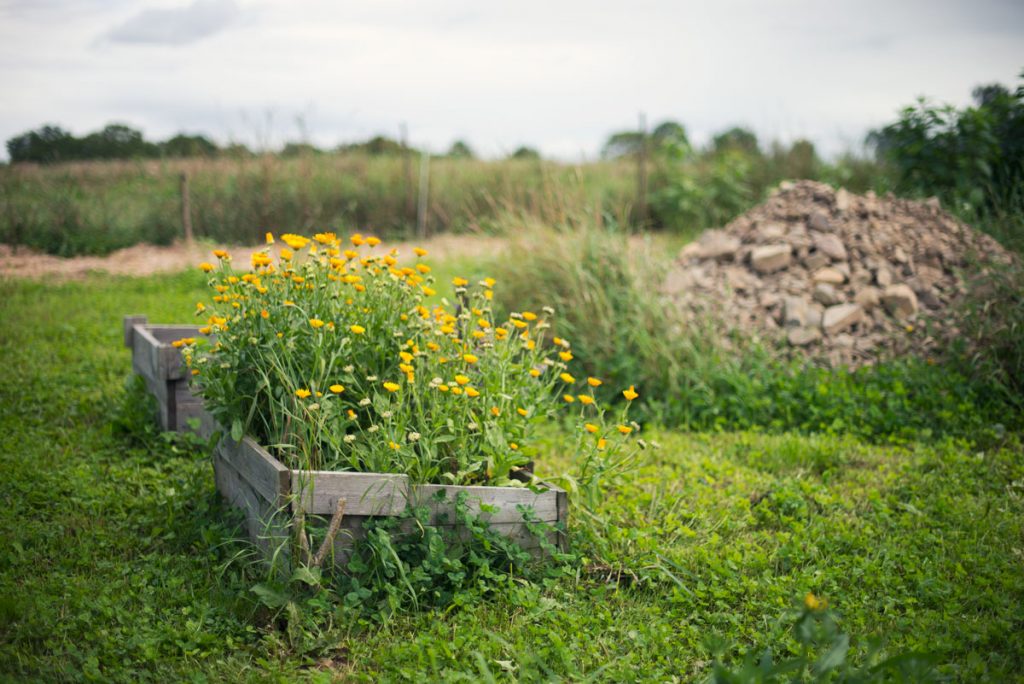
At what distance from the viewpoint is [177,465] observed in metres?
4.10

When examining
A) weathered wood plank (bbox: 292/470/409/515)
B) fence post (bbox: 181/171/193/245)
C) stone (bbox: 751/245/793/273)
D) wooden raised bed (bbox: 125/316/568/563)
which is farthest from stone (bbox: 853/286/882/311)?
fence post (bbox: 181/171/193/245)

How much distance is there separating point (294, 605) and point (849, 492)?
2998 millimetres

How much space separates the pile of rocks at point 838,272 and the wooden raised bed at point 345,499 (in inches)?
136

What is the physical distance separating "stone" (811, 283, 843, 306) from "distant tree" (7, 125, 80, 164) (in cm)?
1088

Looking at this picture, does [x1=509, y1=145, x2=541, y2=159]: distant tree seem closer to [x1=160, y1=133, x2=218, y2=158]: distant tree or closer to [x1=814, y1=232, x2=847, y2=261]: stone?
[x1=160, y1=133, x2=218, y2=158]: distant tree

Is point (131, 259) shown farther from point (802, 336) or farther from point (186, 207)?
point (802, 336)

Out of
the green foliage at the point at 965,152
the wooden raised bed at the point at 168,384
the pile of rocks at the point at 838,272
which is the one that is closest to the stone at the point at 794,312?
the pile of rocks at the point at 838,272

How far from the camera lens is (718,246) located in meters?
7.43

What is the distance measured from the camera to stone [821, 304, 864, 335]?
615 centimetres

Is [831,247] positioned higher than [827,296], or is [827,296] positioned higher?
[831,247]

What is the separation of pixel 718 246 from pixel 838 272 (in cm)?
118

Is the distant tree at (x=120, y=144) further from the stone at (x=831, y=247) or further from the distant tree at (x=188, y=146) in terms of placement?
the stone at (x=831, y=247)

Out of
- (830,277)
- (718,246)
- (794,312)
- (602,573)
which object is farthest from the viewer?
(718,246)

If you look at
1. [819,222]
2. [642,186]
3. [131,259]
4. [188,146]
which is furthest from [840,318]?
[188,146]
